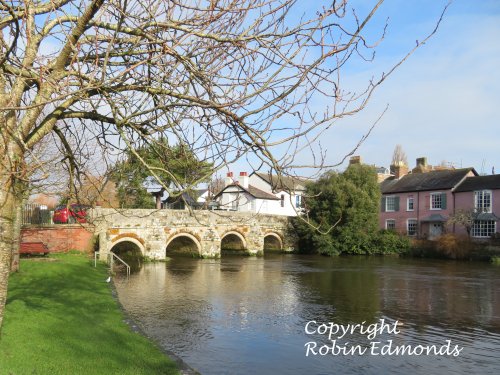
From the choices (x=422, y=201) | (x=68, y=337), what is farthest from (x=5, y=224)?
(x=422, y=201)

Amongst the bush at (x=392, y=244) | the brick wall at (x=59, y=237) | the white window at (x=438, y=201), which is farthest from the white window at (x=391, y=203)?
the brick wall at (x=59, y=237)

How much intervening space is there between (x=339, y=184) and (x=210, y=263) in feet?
48.8

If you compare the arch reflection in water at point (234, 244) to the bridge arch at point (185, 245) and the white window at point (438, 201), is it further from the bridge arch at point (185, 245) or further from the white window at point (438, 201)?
the white window at point (438, 201)

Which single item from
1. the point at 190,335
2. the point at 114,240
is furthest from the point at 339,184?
the point at 190,335

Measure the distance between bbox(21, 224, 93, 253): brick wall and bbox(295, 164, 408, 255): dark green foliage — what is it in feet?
64.5

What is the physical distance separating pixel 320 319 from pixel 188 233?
70.1 feet

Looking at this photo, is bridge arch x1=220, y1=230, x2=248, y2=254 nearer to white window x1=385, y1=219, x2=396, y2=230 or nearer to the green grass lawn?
white window x1=385, y1=219, x2=396, y2=230

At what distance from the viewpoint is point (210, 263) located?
3222 centimetres

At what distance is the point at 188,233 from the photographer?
35125 millimetres

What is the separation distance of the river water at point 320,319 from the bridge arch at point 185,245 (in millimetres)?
8905

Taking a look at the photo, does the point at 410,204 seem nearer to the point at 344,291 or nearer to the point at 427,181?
the point at 427,181

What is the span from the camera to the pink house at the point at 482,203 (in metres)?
39.8

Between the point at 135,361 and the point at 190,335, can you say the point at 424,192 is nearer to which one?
the point at 190,335

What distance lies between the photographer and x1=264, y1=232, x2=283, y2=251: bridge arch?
146 ft
